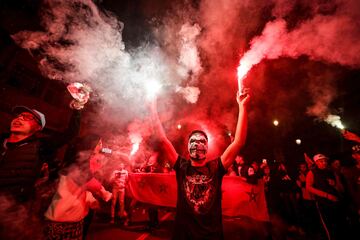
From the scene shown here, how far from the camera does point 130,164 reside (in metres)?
8.76

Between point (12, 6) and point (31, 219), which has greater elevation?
point (12, 6)

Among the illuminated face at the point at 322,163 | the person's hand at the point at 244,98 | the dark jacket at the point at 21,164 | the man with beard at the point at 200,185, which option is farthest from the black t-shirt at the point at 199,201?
the illuminated face at the point at 322,163

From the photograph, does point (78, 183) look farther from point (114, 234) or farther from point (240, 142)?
point (114, 234)

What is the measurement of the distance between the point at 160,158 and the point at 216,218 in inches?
260

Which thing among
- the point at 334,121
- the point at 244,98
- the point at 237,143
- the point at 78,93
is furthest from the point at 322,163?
the point at 334,121

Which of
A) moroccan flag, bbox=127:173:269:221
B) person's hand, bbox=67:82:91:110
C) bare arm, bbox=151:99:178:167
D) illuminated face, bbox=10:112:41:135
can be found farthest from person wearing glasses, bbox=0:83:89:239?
moroccan flag, bbox=127:173:269:221

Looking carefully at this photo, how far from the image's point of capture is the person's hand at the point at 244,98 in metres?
3.14

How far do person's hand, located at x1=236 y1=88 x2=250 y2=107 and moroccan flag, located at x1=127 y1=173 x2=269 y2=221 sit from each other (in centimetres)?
348

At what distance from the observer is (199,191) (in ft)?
8.74

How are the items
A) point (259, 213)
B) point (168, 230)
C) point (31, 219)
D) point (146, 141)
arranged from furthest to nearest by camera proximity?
point (146, 141) → point (168, 230) → point (259, 213) → point (31, 219)

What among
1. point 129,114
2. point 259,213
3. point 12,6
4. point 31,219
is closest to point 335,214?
point 259,213

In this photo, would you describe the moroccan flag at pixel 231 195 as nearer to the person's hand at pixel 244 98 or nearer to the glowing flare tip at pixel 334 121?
the person's hand at pixel 244 98

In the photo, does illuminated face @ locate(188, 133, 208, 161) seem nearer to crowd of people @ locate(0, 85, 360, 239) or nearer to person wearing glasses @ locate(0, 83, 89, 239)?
crowd of people @ locate(0, 85, 360, 239)

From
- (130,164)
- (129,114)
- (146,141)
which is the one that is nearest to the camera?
(130,164)
